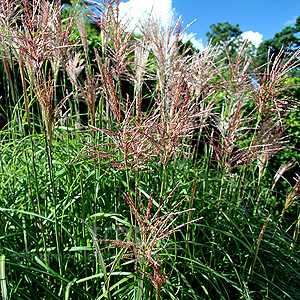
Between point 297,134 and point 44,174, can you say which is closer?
point 44,174

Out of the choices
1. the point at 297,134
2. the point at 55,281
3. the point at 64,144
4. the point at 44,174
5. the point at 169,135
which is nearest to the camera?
the point at 169,135

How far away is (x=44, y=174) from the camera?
244 centimetres

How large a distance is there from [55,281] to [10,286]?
29cm

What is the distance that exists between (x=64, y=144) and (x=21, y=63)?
1.31m

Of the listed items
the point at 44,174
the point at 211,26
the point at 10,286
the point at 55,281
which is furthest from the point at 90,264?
the point at 211,26

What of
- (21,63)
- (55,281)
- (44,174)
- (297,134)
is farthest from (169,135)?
(297,134)

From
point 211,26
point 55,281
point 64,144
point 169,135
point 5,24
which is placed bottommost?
point 55,281

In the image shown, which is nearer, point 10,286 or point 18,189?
point 10,286

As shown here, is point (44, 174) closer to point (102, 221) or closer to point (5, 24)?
point (102, 221)

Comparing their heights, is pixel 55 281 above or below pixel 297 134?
below

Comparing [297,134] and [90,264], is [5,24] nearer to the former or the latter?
[90,264]

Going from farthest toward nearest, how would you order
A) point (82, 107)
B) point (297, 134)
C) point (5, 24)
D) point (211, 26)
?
point (211, 26) < point (82, 107) < point (297, 134) < point (5, 24)

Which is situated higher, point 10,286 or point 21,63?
point 21,63

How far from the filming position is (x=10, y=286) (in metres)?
1.67
